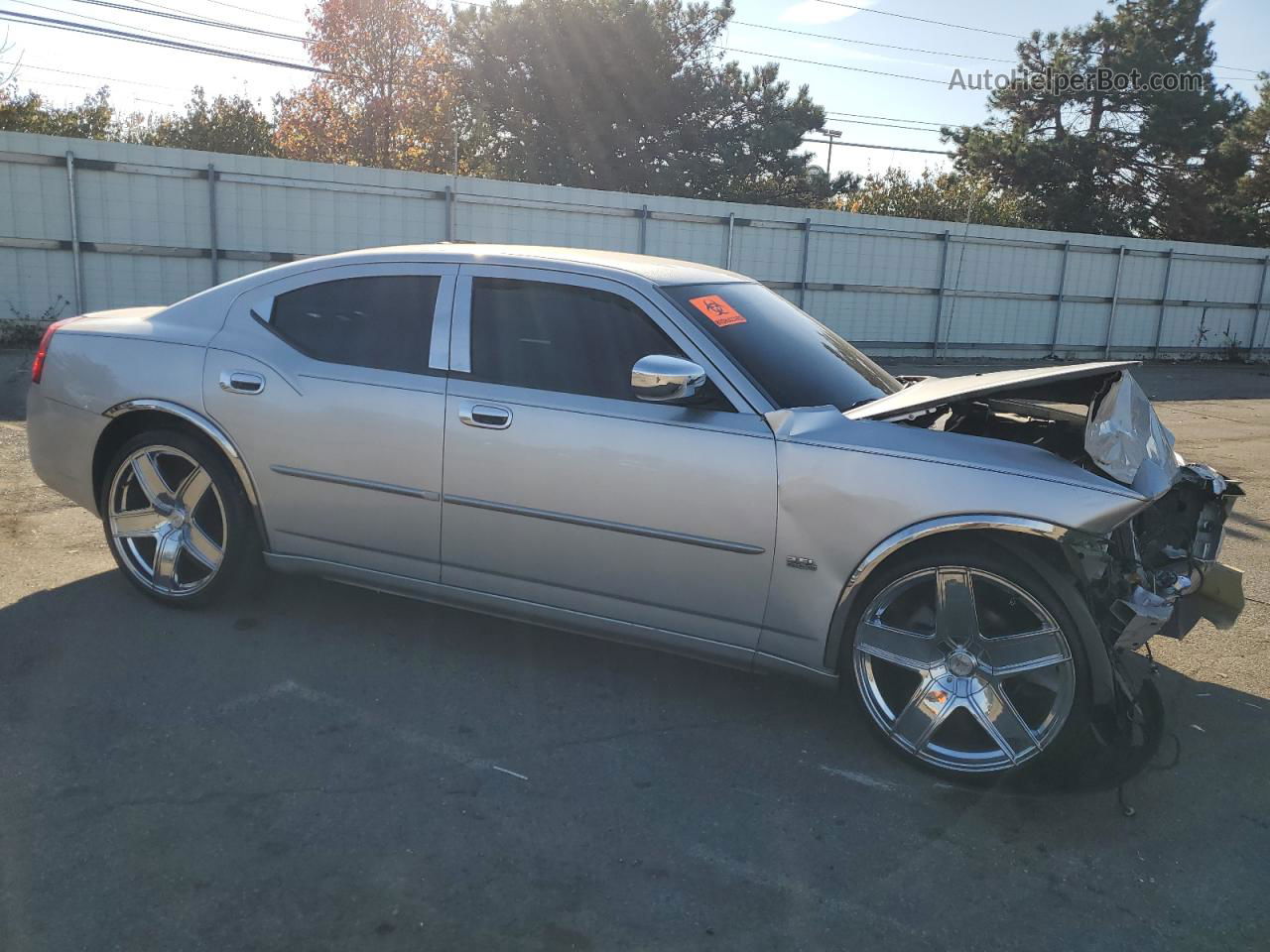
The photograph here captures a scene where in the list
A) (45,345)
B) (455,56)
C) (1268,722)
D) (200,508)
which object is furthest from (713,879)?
(455,56)

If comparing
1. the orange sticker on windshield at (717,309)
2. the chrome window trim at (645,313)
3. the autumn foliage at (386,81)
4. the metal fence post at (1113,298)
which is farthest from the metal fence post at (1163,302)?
the autumn foliage at (386,81)

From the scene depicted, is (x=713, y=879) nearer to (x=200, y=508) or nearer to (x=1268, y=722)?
(x=1268, y=722)

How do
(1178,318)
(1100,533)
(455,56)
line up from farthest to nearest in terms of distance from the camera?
(455,56) → (1178,318) → (1100,533)

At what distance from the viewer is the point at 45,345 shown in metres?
4.77

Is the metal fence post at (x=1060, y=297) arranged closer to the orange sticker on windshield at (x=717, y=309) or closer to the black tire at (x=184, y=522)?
the orange sticker on windshield at (x=717, y=309)

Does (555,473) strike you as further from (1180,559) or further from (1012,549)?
(1180,559)

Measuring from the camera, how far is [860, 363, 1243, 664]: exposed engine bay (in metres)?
3.23

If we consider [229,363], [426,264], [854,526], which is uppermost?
[426,264]

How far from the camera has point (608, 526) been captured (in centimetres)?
372

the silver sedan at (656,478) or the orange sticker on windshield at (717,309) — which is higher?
the orange sticker on windshield at (717,309)

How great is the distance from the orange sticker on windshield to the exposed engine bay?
647 mm

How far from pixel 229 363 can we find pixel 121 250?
9.67m

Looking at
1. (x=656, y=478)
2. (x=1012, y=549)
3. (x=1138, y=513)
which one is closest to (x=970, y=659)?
(x=1012, y=549)

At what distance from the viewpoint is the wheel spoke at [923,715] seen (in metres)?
3.40
